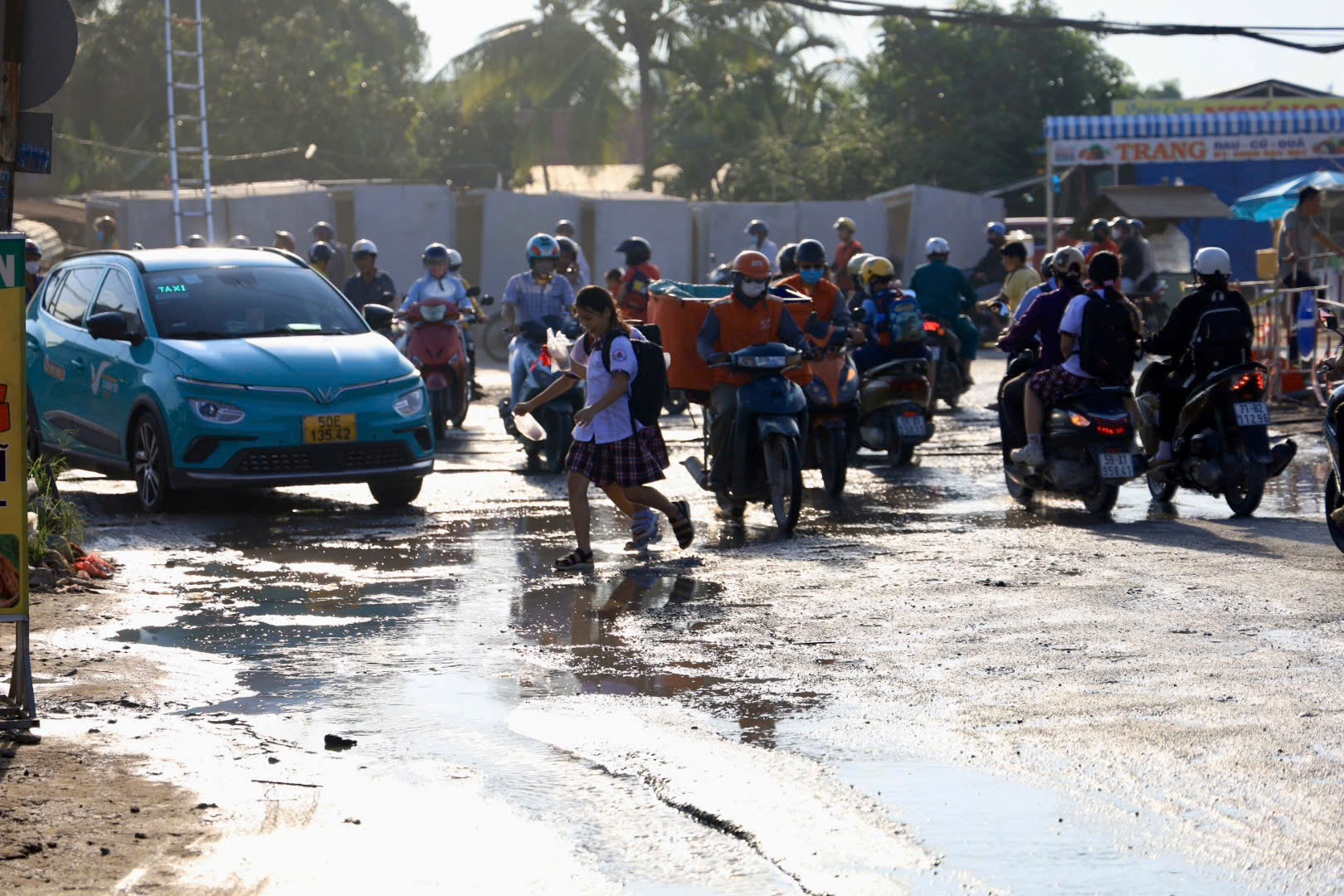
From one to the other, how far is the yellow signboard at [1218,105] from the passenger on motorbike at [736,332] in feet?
97.9

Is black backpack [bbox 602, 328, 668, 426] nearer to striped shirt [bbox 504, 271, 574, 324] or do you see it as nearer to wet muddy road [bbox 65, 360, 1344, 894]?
wet muddy road [bbox 65, 360, 1344, 894]

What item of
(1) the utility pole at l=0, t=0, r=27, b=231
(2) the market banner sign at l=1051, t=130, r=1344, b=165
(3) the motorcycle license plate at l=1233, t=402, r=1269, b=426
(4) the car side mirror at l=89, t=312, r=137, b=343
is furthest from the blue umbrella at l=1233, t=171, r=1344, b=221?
(1) the utility pole at l=0, t=0, r=27, b=231

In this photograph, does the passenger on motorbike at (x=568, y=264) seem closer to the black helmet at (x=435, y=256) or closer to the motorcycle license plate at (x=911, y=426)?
the black helmet at (x=435, y=256)

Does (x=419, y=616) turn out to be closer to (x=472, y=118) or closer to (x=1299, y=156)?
(x=1299, y=156)

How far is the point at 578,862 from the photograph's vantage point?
480cm

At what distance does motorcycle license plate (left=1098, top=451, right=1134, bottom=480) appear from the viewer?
37.2ft

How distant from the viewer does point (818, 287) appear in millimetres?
13664

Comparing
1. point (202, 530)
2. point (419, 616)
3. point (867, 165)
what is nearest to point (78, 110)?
point (867, 165)

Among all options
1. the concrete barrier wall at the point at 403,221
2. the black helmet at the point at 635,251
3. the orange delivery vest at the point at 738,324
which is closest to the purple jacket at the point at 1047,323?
the orange delivery vest at the point at 738,324

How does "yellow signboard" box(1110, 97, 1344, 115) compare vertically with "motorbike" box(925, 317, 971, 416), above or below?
above

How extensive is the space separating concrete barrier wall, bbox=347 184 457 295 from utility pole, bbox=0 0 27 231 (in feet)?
81.6

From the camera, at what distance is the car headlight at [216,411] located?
11.6 m

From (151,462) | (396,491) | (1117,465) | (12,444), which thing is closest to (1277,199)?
(1117,465)

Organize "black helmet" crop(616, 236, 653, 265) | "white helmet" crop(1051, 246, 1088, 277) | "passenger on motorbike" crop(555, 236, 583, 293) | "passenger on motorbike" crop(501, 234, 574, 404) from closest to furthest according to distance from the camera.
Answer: "white helmet" crop(1051, 246, 1088, 277), "passenger on motorbike" crop(501, 234, 574, 404), "passenger on motorbike" crop(555, 236, 583, 293), "black helmet" crop(616, 236, 653, 265)
